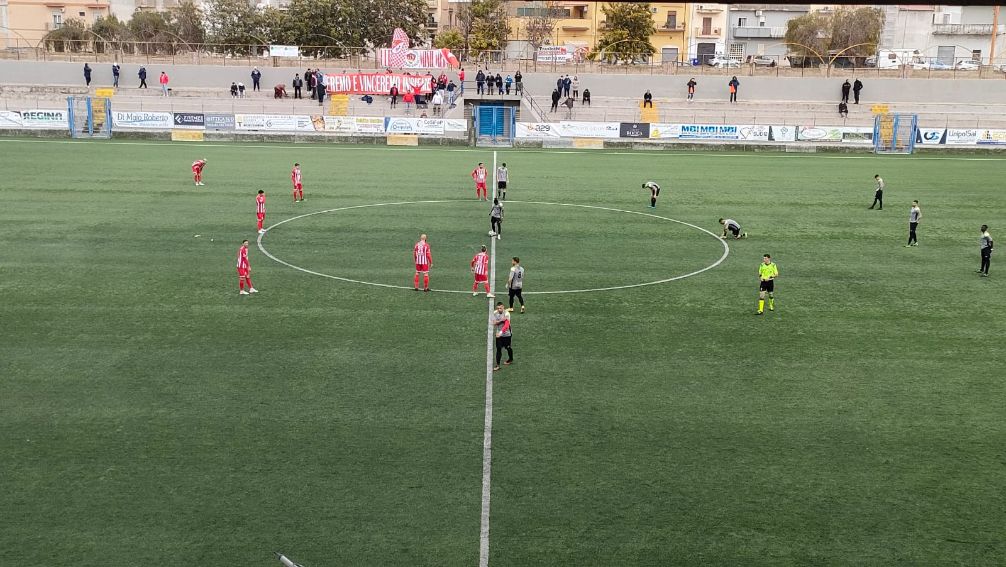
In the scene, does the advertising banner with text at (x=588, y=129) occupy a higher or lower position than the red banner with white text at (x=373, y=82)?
lower

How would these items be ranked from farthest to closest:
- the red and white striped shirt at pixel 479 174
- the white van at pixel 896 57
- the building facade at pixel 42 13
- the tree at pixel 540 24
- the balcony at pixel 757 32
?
the balcony at pixel 757 32 → the building facade at pixel 42 13 → the tree at pixel 540 24 → the white van at pixel 896 57 → the red and white striped shirt at pixel 479 174

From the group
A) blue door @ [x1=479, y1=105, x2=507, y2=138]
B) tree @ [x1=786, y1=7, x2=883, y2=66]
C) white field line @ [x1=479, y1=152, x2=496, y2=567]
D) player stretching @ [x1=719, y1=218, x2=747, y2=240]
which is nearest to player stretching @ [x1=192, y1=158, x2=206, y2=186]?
white field line @ [x1=479, y1=152, x2=496, y2=567]

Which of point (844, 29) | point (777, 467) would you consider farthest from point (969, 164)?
point (844, 29)

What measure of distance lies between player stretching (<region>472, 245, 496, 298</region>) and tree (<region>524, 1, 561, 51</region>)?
73897 millimetres

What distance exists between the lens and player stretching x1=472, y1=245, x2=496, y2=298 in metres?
23.6

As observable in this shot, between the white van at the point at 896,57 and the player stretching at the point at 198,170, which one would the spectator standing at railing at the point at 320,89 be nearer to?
the player stretching at the point at 198,170

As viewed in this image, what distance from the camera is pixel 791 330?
22.1 m

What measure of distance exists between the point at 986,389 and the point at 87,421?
16.9 m

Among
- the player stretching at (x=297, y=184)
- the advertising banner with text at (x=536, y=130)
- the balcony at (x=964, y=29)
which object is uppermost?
the balcony at (x=964, y=29)

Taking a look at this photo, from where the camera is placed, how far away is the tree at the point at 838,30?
→ 103062mm

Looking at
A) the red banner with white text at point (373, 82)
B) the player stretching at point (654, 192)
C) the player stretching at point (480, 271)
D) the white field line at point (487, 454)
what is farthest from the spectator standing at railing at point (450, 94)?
the white field line at point (487, 454)

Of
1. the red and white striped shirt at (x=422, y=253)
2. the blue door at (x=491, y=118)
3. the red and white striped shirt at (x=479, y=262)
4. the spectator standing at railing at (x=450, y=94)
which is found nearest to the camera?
the red and white striped shirt at (x=479, y=262)

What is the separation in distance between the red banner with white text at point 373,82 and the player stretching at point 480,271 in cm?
4746

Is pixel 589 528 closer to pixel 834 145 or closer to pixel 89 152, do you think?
pixel 89 152
